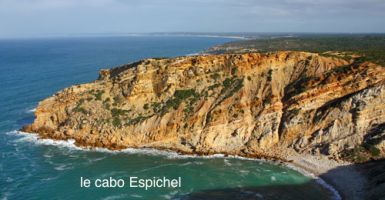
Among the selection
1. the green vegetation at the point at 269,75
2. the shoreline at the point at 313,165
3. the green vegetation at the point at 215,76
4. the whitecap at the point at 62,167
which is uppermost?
the green vegetation at the point at 269,75

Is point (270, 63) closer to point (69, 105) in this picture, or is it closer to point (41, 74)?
point (69, 105)

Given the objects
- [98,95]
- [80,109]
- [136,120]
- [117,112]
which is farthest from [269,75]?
[80,109]

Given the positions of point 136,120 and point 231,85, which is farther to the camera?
point 231,85

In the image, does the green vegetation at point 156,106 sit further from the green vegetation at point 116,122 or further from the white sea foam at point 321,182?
the white sea foam at point 321,182

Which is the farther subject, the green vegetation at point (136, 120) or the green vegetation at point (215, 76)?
the green vegetation at point (215, 76)

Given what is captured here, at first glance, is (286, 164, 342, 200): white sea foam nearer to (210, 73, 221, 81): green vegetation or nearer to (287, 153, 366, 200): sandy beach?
(287, 153, 366, 200): sandy beach

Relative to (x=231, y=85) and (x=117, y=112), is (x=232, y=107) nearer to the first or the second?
(x=231, y=85)

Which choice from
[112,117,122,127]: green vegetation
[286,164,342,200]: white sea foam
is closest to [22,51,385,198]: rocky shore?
[112,117,122,127]: green vegetation

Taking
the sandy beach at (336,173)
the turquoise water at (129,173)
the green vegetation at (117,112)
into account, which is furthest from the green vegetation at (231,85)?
the green vegetation at (117,112)
